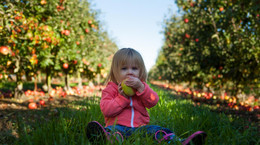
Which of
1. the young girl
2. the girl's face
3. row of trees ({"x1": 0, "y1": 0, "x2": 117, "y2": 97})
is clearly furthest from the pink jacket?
row of trees ({"x1": 0, "y1": 0, "x2": 117, "y2": 97})

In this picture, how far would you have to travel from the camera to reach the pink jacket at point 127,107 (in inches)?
92.8

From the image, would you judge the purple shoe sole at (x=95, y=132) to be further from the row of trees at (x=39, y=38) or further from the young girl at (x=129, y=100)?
the row of trees at (x=39, y=38)

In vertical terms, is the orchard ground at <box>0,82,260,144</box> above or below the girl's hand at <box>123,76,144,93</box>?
below

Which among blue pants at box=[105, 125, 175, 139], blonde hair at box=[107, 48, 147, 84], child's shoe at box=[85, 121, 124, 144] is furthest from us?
blonde hair at box=[107, 48, 147, 84]

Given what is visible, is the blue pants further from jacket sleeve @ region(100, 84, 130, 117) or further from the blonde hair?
the blonde hair

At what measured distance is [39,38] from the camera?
19.9 ft

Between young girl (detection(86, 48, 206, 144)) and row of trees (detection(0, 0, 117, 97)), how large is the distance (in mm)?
2308

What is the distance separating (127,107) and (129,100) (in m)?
0.09

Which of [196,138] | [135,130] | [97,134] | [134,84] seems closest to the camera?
[196,138]

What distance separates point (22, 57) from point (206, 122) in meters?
5.47

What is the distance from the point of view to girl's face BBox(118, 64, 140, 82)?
2484mm

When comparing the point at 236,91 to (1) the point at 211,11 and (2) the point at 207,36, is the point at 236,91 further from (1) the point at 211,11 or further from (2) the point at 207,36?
(1) the point at 211,11

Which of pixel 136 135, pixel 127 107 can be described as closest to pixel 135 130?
pixel 136 135

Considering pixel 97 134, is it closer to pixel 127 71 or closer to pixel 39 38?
pixel 127 71
